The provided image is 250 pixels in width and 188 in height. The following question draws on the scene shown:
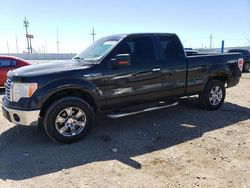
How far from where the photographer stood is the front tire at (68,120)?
16.0 ft

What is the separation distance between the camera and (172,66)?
244 inches

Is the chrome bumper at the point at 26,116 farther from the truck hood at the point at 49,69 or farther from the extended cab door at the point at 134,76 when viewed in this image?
the extended cab door at the point at 134,76

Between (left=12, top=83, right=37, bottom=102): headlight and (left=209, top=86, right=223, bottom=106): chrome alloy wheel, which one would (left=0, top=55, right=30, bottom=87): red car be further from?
(left=209, top=86, right=223, bottom=106): chrome alloy wheel

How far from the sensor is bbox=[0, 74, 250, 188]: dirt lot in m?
3.79

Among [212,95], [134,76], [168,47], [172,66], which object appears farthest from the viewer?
[212,95]

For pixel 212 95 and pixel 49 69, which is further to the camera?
pixel 212 95

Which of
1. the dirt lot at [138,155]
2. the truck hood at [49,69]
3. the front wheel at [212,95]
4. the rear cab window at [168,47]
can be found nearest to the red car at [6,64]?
the dirt lot at [138,155]

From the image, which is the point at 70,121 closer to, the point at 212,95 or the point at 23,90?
the point at 23,90

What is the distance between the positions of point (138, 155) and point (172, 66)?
244 centimetres

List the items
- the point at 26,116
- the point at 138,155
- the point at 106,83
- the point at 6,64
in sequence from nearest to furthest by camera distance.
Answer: the point at 138,155
the point at 26,116
the point at 106,83
the point at 6,64

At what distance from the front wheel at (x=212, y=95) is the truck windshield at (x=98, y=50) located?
282 centimetres

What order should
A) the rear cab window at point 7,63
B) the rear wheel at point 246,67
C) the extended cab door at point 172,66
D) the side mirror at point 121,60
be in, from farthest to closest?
the rear wheel at point 246,67 → the rear cab window at point 7,63 → the extended cab door at point 172,66 → the side mirror at point 121,60

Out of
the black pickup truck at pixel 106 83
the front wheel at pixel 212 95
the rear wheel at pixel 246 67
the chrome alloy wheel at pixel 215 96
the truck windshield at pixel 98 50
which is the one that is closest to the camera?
the black pickup truck at pixel 106 83

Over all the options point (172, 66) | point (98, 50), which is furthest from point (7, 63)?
point (172, 66)
